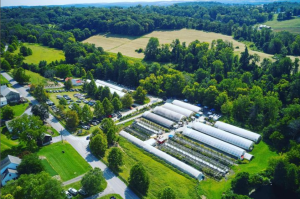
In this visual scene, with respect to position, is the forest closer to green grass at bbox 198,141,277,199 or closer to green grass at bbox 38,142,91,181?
green grass at bbox 198,141,277,199

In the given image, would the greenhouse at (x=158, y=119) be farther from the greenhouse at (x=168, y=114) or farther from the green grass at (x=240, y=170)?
the green grass at (x=240, y=170)

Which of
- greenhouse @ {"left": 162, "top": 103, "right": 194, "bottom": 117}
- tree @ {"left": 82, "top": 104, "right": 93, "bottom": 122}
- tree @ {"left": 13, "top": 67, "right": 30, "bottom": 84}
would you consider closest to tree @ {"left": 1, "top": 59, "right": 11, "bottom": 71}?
tree @ {"left": 13, "top": 67, "right": 30, "bottom": 84}

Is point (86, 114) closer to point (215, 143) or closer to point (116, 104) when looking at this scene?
point (116, 104)

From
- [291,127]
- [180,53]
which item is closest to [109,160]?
[291,127]

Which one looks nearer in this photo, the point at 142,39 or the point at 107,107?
the point at 107,107

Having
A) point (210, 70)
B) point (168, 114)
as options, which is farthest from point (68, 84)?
point (210, 70)
